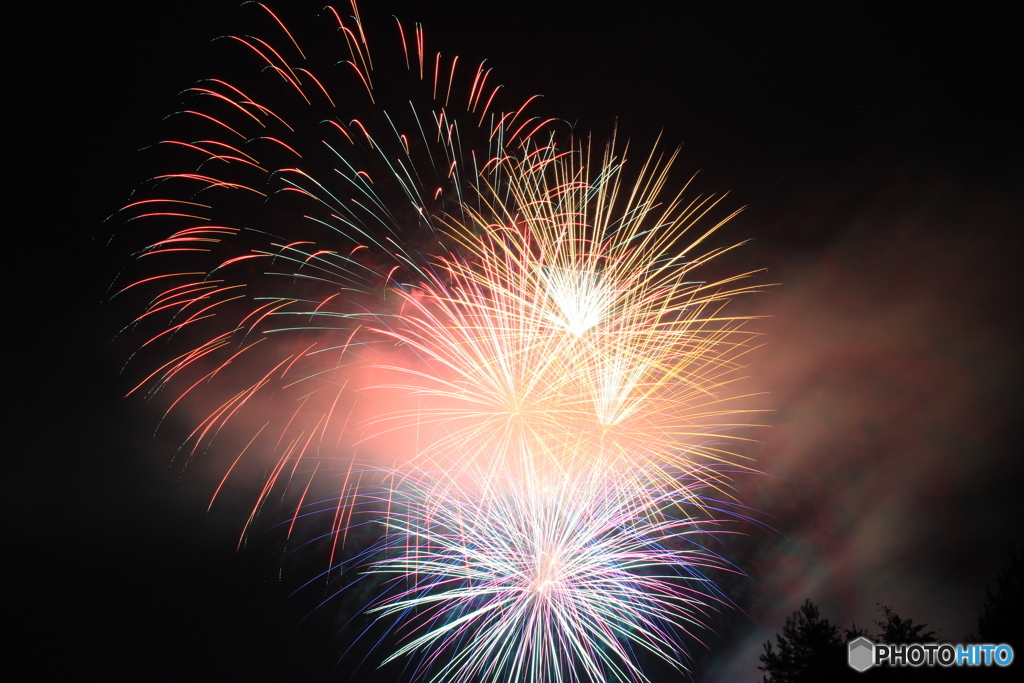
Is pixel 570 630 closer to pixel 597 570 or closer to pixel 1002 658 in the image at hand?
pixel 597 570

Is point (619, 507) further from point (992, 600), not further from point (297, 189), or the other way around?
point (992, 600)

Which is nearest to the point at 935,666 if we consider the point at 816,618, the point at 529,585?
the point at 816,618

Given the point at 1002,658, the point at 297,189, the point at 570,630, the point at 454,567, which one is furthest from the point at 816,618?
the point at 297,189

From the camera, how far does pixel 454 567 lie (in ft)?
39.8

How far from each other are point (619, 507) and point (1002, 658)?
12.1 metres

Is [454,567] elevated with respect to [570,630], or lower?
elevated

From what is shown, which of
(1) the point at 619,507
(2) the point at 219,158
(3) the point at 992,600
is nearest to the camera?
(2) the point at 219,158

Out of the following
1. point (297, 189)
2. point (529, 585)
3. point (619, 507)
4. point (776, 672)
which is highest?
point (297, 189)

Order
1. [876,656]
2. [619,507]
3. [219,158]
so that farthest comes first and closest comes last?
1. [876,656]
2. [619,507]
3. [219,158]

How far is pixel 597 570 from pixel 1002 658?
1186 cm

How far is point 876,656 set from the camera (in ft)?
46.8

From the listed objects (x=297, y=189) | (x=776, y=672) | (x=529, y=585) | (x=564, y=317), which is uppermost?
(x=297, y=189)

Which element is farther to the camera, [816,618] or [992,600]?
[816,618]

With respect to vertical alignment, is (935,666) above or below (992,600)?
below
